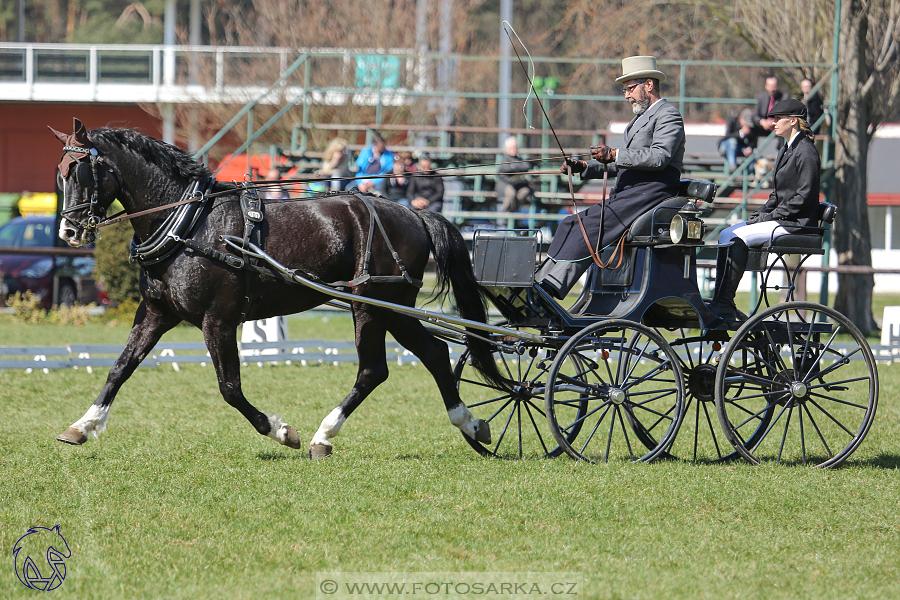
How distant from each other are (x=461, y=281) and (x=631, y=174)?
4.48 feet

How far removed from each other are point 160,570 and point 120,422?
4.06m

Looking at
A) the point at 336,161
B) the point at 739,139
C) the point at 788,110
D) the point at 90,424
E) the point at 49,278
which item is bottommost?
the point at 90,424

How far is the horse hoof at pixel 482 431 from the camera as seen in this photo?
691cm

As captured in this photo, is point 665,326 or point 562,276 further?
point 665,326

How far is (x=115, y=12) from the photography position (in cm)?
4509

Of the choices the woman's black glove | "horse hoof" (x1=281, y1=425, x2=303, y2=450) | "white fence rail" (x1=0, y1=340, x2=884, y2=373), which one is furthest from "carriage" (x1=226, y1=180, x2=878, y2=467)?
"white fence rail" (x1=0, y1=340, x2=884, y2=373)

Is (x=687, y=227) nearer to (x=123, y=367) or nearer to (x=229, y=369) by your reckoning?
(x=229, y=369)

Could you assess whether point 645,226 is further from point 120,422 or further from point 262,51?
point 262,51

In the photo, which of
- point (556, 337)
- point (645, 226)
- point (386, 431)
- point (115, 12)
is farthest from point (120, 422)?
point (115, 12)

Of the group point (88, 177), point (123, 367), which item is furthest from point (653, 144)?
point (123, 367)

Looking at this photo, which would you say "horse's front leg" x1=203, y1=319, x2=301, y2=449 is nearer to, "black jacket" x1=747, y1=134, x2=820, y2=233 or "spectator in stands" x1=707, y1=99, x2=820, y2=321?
"spectator in stands" x1=707, y1=99, x2=820, y2=321

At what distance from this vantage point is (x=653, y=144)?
656cm

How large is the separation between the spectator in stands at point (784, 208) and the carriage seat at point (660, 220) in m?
0.44

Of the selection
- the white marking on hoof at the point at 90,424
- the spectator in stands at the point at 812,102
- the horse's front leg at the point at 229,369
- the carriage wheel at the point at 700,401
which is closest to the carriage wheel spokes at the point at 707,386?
the carriage wheel at the point at 700,401
